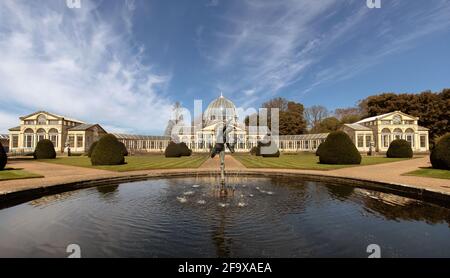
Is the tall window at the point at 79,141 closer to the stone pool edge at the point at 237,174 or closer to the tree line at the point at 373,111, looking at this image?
the tree line at the point at 373,111

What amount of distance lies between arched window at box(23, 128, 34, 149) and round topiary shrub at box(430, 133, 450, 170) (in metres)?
65.0

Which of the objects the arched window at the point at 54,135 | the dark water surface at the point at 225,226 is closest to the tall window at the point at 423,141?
the dark water surface at the point at 225,226

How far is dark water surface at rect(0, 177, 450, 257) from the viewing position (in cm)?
441

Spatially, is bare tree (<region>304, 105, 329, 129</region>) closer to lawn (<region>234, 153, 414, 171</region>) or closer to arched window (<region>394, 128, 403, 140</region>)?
arched window (<region>394, 128, 403, 140</region>)

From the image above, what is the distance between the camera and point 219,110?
69.4 metres

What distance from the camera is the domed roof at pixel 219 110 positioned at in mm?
68375

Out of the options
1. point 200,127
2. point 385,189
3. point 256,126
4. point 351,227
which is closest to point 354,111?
point 256,126

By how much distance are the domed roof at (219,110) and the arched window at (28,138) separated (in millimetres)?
39178

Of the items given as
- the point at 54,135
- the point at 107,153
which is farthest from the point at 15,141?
the point at 107,153

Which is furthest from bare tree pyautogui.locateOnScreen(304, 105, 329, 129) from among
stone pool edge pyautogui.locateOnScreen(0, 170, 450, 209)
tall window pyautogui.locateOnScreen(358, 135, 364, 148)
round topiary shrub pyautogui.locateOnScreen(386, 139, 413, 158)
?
stone pool edge pyautogui.locateOnScreen(0, 170, 450, 209)

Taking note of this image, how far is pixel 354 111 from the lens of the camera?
75562 millimetres

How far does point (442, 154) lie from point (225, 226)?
1620cm
